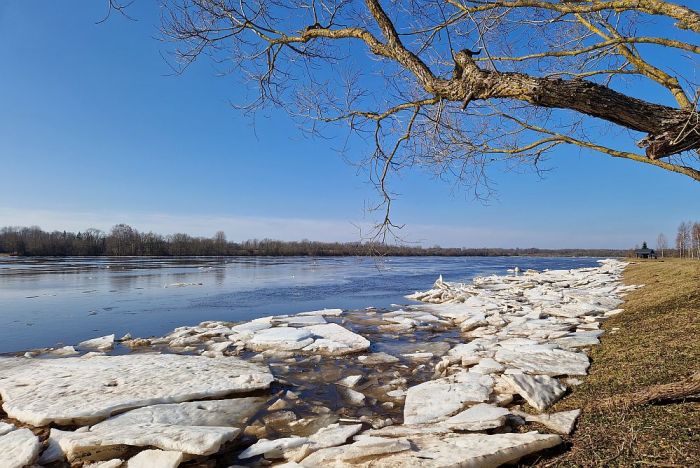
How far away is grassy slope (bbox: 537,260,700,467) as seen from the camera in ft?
7.15

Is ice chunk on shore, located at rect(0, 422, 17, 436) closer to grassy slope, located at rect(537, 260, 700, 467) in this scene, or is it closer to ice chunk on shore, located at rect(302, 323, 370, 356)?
ice chunk on shore, located at rect(302, 323, 370, 356)

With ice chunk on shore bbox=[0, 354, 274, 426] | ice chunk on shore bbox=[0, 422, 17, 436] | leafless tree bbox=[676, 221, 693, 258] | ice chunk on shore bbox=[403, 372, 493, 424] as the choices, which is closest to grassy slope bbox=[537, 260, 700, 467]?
ice chunk on shore bbox=[403, 372, 493, 424]

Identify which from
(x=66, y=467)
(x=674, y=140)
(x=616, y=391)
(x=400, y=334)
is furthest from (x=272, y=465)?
(x=400, y=334)

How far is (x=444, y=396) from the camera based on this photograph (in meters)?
3.87

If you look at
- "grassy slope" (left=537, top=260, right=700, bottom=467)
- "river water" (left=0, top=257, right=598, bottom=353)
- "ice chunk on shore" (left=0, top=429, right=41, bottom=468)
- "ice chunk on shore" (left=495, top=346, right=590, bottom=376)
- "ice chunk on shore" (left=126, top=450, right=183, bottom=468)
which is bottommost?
"river water" (left=0, top=257, right=598, bottom=353)

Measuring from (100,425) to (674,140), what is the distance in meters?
4.61

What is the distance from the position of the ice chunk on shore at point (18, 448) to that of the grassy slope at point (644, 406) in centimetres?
338

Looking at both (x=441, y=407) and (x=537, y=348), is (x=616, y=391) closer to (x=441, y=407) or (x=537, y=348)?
(x=441, y=407)

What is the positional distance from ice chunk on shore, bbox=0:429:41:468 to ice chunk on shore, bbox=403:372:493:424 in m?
2.77

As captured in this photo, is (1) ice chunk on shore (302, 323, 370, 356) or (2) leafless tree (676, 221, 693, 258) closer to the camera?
(1) ice chunk on shore (302, 323, 370, 356)

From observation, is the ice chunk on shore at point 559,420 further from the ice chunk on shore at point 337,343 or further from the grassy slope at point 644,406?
the ice chunk on shore at point 337,343

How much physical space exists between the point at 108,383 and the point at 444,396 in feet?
11.6

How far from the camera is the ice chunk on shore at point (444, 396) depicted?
3488 millimetres

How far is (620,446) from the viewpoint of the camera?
7.43 feet
